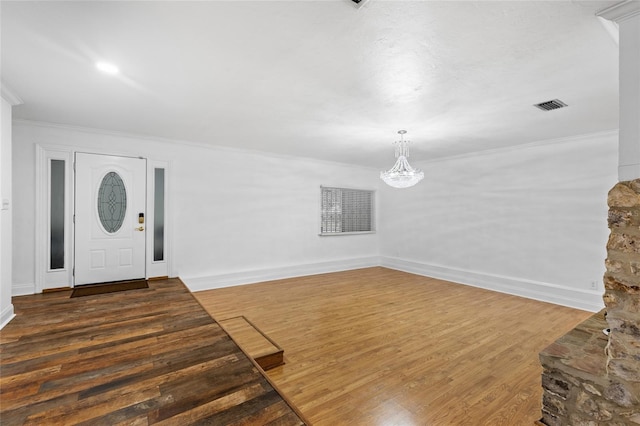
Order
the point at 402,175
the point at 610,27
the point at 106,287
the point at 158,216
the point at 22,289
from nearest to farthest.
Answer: the point at 610,27 → the point at 22,289 → the point at 106,287 → the point at 402,175 → the point at 158,216

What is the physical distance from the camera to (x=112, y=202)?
4289 mm

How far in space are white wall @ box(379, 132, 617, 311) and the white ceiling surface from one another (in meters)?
0.75

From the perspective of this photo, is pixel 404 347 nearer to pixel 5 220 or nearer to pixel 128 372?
pixel 128 372

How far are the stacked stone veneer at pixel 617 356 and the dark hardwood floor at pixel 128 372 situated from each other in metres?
1.69

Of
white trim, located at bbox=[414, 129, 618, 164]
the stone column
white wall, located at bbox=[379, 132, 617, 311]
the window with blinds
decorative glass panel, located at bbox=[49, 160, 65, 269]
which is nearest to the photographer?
the stone column

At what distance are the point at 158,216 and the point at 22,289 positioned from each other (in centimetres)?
184

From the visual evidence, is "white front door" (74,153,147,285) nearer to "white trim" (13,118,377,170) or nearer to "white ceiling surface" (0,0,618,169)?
"white trim" (13,118,377,170)

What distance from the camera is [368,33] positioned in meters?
1.86

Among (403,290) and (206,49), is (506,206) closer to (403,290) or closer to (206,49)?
(403,290)

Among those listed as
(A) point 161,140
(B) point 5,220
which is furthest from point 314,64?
(A) point 161,140

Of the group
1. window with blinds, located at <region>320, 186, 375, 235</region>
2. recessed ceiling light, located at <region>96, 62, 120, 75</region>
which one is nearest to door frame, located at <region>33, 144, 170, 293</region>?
recessed ceiling light, located at <region>96, 62, 120, 75</region>

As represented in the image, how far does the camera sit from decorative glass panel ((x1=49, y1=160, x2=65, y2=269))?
3904mm

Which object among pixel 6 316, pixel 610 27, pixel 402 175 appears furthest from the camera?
pixel 402 175

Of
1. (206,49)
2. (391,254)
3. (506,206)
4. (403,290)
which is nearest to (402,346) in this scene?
(403,290)
